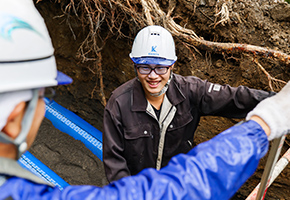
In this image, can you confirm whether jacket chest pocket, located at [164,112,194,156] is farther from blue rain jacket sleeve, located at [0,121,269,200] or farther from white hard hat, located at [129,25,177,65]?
blue rain jacket sleeve, located at [0,121,269,200]

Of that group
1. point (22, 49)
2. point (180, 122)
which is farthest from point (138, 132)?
point (22, 49)

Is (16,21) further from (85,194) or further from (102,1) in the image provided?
(102,1)

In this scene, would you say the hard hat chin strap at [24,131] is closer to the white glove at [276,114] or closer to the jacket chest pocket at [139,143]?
the white glove at [276,114]

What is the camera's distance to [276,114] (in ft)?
3.21

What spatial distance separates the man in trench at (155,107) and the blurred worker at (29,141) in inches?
32.6

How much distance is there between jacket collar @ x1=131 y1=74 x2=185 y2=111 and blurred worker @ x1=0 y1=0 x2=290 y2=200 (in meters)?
0.90

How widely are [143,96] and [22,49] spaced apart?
1058 mm

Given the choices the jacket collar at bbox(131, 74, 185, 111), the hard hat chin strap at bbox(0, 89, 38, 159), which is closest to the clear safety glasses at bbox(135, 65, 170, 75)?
the jacket collar at bbox(131, 74, 185, 111)

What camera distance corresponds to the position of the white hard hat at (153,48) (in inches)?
66.9

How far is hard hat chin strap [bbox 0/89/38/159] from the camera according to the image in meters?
0.80

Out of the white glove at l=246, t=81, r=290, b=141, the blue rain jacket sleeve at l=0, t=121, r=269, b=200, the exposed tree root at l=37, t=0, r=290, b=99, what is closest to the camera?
the blue rain jacket sleeve at l=0, t=121, r=269, b=200

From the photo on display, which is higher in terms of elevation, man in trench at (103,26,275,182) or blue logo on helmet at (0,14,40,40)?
blue logo on helmet at (0,14,40,40)

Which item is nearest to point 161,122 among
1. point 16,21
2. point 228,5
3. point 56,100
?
point 16,21

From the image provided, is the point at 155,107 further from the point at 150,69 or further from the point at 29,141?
the point at 29,141
